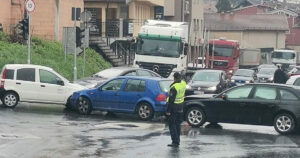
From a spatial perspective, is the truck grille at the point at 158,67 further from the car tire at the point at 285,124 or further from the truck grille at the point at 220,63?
the truck grille at the point at 220,63

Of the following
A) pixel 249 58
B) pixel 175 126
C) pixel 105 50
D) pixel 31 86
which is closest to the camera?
pixel 175 126

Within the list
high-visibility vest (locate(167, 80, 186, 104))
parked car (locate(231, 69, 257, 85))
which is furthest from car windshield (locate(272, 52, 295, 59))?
high-visibility vest (locate(167, 80, 186, 104))

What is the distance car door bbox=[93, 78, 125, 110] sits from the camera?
22.2 m

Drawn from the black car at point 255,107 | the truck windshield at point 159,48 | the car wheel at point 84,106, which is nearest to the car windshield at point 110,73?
the car wheel at point 84,106

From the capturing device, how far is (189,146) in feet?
51.5

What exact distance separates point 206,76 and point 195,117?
Answer: 12622 millimetres

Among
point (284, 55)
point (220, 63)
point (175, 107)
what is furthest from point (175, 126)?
point (284, 55)

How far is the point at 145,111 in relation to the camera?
22.0 m

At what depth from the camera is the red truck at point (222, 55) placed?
52156mm

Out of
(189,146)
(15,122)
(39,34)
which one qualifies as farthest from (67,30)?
(189,146)

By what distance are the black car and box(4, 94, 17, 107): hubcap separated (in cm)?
632

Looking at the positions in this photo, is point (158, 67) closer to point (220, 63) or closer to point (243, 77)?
point (243, 77)

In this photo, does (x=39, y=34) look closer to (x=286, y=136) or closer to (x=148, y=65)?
(x=148, y=65)

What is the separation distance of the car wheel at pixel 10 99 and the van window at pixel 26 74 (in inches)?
23.3
